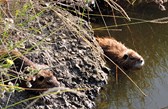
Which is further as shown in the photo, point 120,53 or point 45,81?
point 120,53

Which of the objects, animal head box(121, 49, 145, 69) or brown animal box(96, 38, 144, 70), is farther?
brown animal box(96, 38, 144, 70)

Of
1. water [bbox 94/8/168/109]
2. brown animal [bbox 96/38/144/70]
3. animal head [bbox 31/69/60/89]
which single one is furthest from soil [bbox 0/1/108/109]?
brown animal [bbox 96/38/144/70]

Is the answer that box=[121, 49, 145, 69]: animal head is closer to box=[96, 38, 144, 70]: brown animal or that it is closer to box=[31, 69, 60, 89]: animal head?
box=[96, 38, 144, 70]: brown animal

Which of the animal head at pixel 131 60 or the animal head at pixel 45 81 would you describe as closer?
the animal head at pixel 45 81

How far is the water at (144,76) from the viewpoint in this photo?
18.1ft

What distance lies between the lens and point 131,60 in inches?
273

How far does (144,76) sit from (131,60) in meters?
0.65

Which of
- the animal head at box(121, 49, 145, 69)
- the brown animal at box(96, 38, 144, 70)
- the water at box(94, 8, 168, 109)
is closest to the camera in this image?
the water at box(94, 8, 168, 109)

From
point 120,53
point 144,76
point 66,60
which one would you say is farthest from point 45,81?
point 120,53

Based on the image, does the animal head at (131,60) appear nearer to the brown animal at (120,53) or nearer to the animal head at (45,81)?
the brown animal at (120,53)

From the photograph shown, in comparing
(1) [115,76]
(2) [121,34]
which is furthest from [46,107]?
(2) [121,34]

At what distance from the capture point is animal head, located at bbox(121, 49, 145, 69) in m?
6.67

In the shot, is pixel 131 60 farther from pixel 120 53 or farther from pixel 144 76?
pixel 144 76

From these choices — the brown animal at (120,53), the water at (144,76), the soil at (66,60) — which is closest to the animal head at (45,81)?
the soil at (66,60)
